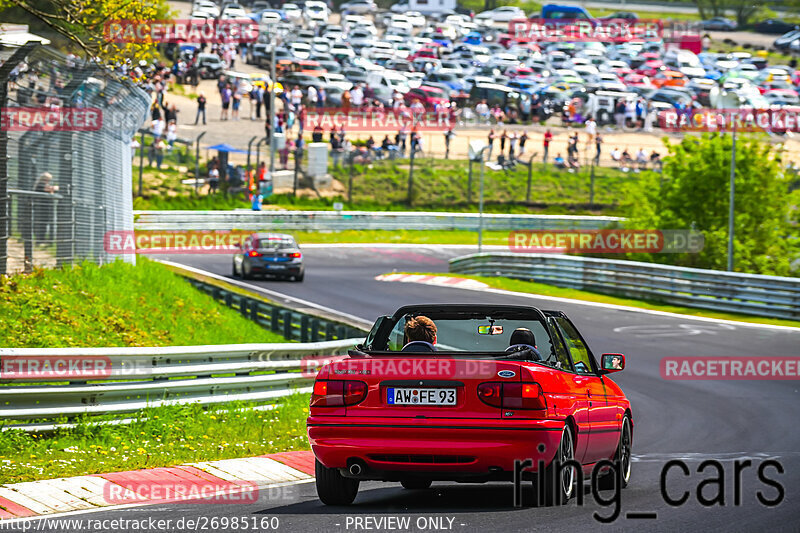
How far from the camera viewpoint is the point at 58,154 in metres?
16.9

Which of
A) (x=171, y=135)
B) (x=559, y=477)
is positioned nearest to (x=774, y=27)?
Result: (x=171, y=135)

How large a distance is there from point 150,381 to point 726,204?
83.3 feet

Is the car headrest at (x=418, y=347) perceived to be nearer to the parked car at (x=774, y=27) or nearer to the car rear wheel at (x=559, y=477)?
the car rear wheel at (x=559, y=477)

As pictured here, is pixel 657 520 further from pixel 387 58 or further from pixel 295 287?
pixel 387 58

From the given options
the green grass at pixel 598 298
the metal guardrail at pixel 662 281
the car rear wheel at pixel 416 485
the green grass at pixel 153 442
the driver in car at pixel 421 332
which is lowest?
the green grass at pixel 598 298

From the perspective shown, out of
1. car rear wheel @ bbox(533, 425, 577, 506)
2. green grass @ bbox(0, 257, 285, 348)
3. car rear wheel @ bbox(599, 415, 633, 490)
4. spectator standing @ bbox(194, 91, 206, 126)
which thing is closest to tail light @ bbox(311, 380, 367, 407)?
car rear wheel @ bbox(533, 425, 577, 506)

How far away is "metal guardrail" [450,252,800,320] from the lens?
89.5 feet

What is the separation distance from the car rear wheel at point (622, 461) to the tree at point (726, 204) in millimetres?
24543

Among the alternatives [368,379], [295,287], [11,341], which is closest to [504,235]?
[295,287]

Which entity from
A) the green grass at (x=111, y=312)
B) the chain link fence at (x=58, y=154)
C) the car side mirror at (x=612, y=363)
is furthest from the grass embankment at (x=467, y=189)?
the car side mirror at (x=612, y=363)

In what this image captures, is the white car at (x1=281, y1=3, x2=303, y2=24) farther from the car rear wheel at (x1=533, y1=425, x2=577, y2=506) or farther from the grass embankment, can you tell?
the car rear wheel at (x1=533, y1=425, x2=577, y2=506)

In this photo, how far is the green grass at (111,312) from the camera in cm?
1415

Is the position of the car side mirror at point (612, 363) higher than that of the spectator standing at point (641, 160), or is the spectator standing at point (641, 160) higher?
the spectator standing at point (641, 160)

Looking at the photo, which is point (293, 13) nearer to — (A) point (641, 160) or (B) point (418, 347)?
(A) point (641, 160)
